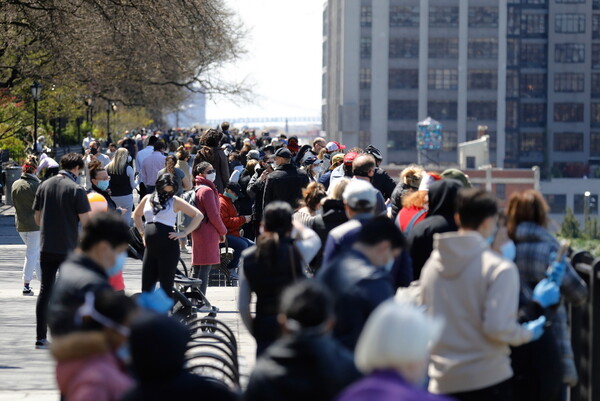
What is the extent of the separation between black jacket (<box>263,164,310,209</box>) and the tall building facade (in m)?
135

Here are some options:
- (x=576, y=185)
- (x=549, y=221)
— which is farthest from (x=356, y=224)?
(x=576, y=185)

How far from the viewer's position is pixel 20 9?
2661 cm

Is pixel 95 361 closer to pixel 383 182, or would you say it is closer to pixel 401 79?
pixel 383 182

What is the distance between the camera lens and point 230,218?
50.7 feet

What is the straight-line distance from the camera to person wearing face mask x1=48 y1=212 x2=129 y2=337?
5773 millimetres

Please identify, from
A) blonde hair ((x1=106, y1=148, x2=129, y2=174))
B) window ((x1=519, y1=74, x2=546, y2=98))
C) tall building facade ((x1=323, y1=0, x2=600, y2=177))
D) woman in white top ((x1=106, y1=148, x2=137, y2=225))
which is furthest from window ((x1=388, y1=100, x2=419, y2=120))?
woman in white top ((x1=106, y1=148, x2=137, y2=225))

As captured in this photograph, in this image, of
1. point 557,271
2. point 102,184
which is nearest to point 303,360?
point 557,271

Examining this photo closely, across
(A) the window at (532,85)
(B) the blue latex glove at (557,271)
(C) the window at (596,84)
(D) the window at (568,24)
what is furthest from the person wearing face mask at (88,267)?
(C) the window at (596,84)

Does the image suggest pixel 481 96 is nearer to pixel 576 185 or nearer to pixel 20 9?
pixel 576 185

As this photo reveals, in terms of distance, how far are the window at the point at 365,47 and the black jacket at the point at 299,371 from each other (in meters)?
147

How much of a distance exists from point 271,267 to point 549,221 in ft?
5.64

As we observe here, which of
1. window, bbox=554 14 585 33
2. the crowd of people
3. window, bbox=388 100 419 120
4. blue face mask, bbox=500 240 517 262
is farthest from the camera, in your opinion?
window, bbox=388 100 419 120

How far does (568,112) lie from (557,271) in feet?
478

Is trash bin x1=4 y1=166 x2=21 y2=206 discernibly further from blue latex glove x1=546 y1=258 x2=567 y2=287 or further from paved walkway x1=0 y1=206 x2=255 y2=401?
blue latex glove x1=546 y1=258 x2=567 y2=287
